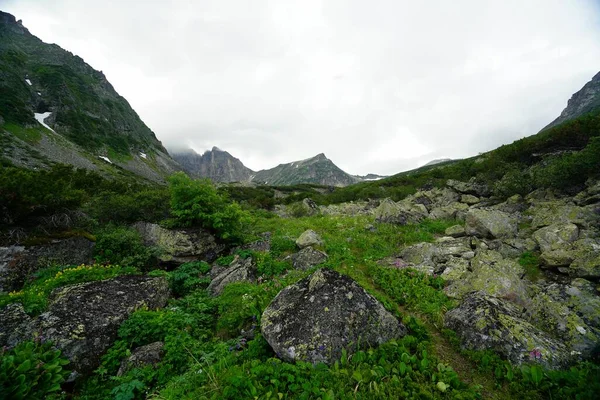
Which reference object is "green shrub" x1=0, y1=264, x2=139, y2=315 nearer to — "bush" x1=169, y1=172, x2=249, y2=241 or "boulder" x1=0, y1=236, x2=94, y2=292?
"boulder" x1=0, y1=236, x2=94, y2=292

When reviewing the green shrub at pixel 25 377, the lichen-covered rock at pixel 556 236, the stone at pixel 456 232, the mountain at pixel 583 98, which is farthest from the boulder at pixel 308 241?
the mountain at pixel 583 98

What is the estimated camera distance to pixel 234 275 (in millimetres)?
9164

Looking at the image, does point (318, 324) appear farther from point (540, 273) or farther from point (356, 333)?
point (540, 273)

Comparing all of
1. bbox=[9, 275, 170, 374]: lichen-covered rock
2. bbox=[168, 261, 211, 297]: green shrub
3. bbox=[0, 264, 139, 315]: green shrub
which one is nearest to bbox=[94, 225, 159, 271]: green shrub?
bbox=[0, 264, 139, 315]: green shrub

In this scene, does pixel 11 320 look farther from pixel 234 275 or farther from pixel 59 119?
pixel 59 119

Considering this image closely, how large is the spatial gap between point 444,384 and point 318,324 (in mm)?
2198

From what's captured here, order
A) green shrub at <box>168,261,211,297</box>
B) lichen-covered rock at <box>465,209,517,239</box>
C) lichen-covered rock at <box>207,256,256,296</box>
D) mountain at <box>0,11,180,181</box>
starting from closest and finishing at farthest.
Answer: lichen-covered rock at <box>207,256,256,296</box>
green shrub at <box>168,261,211,297</box>
lichen-covered rock at <box>465,209,517,239</box>
mountain at <box>0,11,180,181</box>

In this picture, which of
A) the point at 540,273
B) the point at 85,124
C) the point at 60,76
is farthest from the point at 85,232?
the point at 60,76

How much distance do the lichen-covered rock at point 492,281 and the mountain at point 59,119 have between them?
74.0 meters

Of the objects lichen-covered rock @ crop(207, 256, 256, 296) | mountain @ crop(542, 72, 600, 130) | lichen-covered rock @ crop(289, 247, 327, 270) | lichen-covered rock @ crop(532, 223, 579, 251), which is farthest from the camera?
mountain @ crop(542, 72, 600, 130)

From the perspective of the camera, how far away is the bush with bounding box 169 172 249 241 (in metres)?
12.1

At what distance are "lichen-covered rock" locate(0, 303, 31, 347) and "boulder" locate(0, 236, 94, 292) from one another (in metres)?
2.90

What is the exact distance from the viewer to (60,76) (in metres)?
121

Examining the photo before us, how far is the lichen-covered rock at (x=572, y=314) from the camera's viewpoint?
4.61 metres
